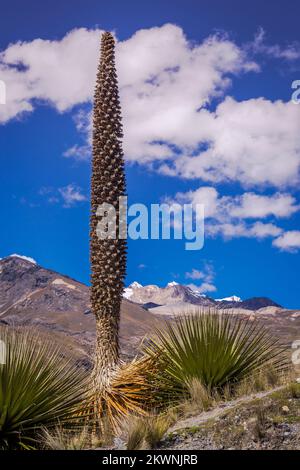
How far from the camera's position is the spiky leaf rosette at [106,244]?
332 inches

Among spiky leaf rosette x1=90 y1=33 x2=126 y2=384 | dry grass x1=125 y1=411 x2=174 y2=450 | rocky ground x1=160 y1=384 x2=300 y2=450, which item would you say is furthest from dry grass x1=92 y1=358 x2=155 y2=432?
dry grass x1=125 y1=411 x2=174 y2=450

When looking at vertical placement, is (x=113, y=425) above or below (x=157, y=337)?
below

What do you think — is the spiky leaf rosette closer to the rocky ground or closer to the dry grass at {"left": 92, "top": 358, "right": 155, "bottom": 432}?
the dry grass at {"left": 92, "top": 358, "right": 155, "bottom": 432}

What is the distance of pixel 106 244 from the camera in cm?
846

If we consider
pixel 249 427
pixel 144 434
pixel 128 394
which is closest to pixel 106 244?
pixel 128 394

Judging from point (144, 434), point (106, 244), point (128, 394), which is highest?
point (106, 244)

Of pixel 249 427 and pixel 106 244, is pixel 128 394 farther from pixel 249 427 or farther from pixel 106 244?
pixel 249 427

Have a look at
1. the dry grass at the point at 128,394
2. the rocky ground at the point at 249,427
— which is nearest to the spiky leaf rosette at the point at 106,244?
the dry grass at the point at 128,394

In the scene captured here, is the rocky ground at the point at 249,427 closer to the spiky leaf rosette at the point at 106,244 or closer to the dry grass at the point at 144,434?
the dry grass at the point at 144,434

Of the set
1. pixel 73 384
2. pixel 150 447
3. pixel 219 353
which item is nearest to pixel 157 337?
pixel 219 353

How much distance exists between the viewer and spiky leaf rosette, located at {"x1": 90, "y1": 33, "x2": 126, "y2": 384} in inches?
332
